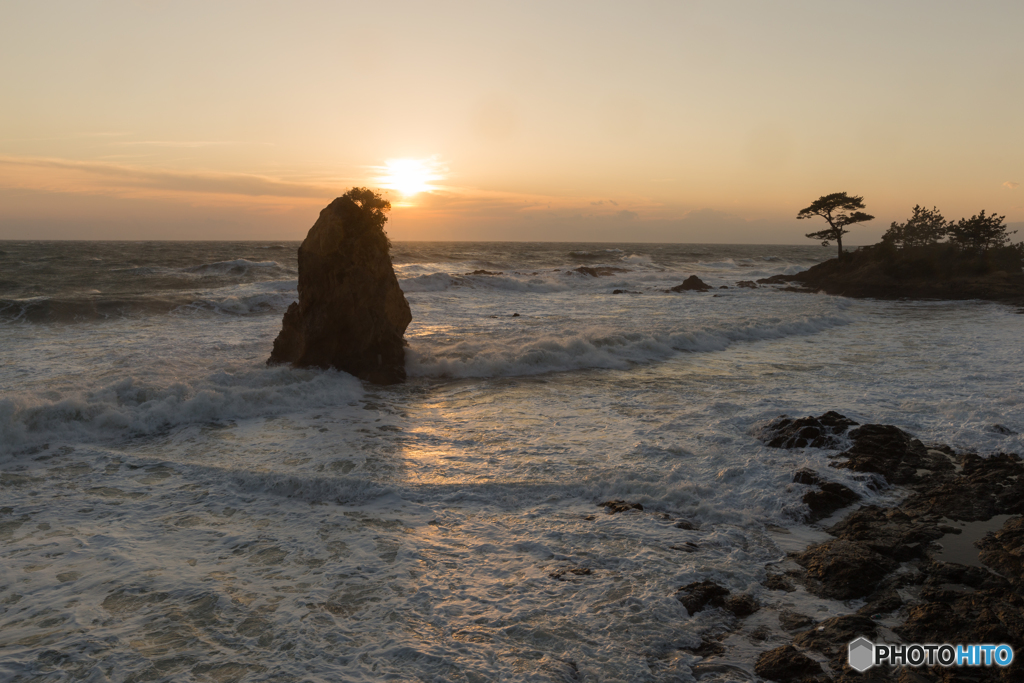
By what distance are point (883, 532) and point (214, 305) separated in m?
25.3

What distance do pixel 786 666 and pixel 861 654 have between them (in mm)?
627

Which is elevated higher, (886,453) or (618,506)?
(886,453)

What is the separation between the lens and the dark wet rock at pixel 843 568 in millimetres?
4934

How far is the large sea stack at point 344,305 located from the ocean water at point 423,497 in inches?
29.5

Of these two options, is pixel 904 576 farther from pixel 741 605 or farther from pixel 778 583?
pixel 741 605

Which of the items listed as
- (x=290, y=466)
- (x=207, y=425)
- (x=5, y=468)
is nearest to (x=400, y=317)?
(x=207, y=425)

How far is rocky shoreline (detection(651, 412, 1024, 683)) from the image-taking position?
163 inches

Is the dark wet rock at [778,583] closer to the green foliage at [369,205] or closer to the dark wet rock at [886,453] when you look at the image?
the dark wet rock at [886,453]

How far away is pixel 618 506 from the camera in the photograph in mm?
6629

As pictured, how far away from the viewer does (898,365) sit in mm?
13766

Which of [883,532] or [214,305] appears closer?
[883,532]

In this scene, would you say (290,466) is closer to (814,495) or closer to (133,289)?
(814,495)

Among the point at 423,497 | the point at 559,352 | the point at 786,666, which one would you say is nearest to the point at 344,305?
the point at 559,352

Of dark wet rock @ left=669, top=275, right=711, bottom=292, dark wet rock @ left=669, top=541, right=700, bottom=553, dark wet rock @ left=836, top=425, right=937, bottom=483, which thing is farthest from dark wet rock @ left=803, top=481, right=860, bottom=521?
dark wet rock @ left=669, top=275, right=711, bottom=292
